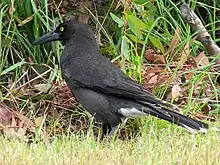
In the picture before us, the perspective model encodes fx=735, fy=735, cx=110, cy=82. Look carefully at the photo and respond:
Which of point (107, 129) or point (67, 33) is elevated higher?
point (67, 33)

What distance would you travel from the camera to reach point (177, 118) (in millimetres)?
6027

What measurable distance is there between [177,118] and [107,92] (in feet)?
2.35

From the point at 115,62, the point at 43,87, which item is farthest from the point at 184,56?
the point at 43,87

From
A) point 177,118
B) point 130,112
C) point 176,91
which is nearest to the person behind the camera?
point 177,118

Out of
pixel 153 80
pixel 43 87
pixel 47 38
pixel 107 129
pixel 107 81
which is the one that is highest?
pixel 47 38

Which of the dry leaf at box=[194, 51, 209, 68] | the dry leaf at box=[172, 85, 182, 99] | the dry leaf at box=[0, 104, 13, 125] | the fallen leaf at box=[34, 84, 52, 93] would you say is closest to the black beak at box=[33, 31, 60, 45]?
the fallen leaf at box=[34, 84, 52, 93]

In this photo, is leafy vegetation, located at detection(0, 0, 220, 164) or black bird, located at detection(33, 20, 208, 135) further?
leafy vegetation, located at detection(0, 0, 220, 164)

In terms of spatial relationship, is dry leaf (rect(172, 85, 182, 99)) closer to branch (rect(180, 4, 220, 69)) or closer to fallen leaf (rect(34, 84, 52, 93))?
branch (rect(180, 4, 220, 69))

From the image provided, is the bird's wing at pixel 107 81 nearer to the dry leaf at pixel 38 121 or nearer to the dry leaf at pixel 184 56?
the dry leaf at pixel 38 121

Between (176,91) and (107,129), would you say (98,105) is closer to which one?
(107,129)

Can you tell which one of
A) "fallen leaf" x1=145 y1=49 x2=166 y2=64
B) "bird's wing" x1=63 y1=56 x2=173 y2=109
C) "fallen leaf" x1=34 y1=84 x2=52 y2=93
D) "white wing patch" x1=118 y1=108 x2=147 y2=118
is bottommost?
"fallen leaf" x1=34 y1=84 x2=52 y2=93

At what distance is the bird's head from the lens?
7.05 m

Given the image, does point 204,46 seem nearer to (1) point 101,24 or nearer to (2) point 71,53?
(1) point 101,24

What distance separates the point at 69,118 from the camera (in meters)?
6.91
